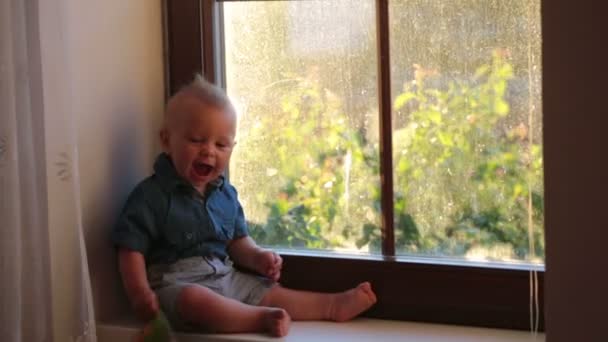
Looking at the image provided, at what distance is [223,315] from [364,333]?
0.24 metres

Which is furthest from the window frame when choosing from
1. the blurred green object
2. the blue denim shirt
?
the blurred green object

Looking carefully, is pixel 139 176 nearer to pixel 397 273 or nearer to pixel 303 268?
pixel 303 268

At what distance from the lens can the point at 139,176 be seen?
1.55 m

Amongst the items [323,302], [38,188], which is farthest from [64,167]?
[323,302]

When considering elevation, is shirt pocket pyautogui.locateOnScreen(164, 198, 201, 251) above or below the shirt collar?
below

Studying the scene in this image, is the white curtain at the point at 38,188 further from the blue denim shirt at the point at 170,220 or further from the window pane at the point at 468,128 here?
the window pane at the point at 468,128

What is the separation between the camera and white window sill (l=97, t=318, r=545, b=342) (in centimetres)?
134

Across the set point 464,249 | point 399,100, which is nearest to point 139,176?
point 399,100

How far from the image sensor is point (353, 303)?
4.68 ft

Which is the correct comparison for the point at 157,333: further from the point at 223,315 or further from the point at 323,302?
the point at 323,302

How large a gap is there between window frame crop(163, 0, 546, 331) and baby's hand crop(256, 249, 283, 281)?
66 mm

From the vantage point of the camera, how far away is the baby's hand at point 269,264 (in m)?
1.46

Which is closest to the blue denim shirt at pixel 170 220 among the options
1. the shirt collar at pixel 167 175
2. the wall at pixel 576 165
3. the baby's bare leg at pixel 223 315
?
the shirt collar at pixel 167 175

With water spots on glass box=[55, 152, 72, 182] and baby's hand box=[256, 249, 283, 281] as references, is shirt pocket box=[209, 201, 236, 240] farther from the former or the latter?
water spots on glass box=[55, 152, 72, 182]
